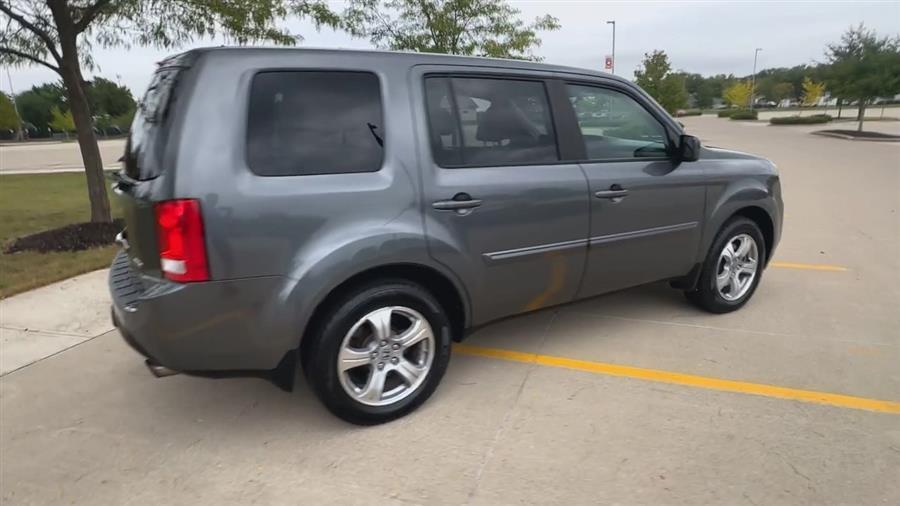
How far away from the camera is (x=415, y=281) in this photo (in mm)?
3041

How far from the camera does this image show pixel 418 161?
290cm

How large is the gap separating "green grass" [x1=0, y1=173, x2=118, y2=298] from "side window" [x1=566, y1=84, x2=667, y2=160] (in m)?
5.08

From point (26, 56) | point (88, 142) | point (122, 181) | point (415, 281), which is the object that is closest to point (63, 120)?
point (26, 56)

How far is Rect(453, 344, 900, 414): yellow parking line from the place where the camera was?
3133mm

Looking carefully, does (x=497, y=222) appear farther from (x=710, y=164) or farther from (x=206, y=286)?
(x=710, y=164)

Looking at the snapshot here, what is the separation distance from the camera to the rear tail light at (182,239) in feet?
7.86

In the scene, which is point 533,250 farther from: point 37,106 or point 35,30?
point 37,106

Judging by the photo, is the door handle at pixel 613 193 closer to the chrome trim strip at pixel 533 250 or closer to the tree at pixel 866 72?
the chrome trim strip at pixel 533 250

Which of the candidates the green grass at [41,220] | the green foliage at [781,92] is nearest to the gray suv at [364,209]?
the green grass at [41,220]

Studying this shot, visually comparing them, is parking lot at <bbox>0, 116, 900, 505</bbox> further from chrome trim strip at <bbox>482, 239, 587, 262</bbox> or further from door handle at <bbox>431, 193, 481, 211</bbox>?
door handle at <bbox>431, 193, 481, 211</bbox>

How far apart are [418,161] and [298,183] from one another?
61 cm

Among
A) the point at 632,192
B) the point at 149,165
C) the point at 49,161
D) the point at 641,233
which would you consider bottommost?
the point at 49,161

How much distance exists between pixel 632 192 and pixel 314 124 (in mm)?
2023

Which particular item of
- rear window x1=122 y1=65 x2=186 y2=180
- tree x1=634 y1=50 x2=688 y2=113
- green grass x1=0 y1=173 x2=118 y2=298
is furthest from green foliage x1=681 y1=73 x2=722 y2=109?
rear window x1=122 y1=65 x2=186 y2=180
